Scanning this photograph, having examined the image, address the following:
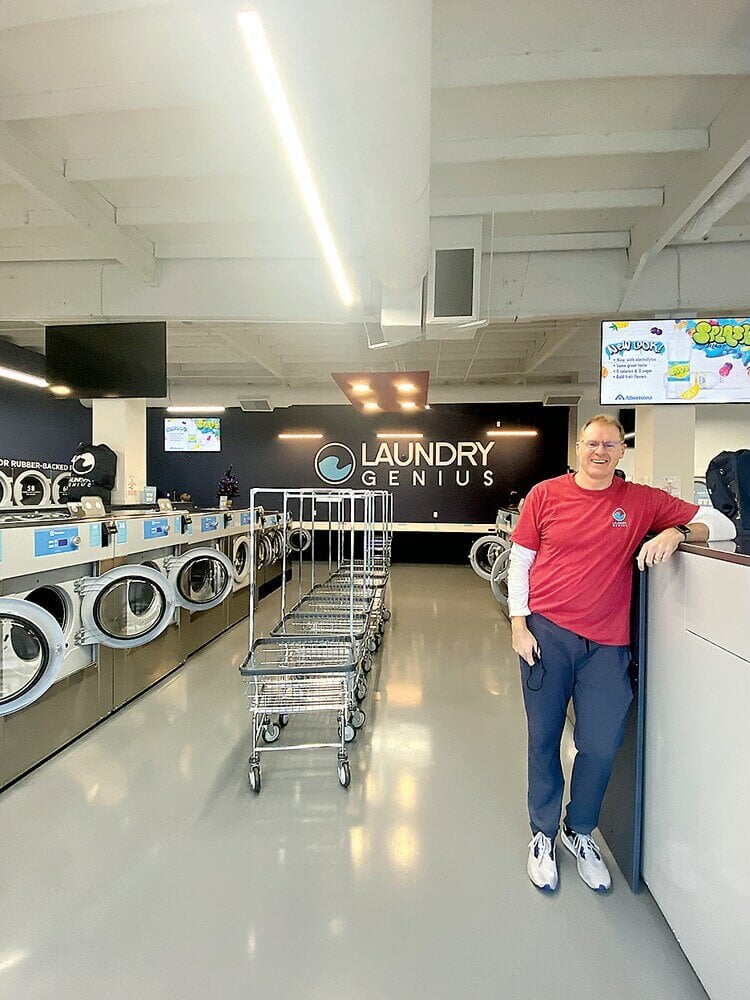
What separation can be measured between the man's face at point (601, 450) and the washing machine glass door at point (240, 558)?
4.73 metres

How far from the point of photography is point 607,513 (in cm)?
202

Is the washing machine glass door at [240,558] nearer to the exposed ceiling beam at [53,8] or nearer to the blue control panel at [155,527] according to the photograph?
the blue control panel at [155,527]

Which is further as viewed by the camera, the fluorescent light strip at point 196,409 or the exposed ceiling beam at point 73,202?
the fluorescent light strip at point 196,409

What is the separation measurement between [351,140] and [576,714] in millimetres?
2258

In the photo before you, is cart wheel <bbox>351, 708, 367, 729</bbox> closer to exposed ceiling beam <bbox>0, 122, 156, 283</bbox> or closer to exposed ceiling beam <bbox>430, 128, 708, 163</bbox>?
exposed ceiling beam <bbox>430, 128, 708, 163</bbox>

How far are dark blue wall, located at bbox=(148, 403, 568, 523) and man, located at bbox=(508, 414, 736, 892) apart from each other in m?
8.73

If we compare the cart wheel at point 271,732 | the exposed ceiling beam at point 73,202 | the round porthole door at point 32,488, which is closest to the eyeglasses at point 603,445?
the cart wheel at point 271,732

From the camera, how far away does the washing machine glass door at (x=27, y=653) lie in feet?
8.69

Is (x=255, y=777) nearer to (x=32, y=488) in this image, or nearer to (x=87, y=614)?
(x=87, y=614)

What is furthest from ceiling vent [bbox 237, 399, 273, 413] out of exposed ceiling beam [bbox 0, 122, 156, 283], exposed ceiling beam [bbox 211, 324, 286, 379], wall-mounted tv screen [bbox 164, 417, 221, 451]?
exposed ceiling beam [bbox 0, 122, 156, 283]

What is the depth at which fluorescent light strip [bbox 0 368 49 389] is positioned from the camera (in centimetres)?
745

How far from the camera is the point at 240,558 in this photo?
640 centimetres

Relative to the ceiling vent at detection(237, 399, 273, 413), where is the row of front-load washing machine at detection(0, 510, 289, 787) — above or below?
below

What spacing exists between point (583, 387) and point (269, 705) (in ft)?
28.3
